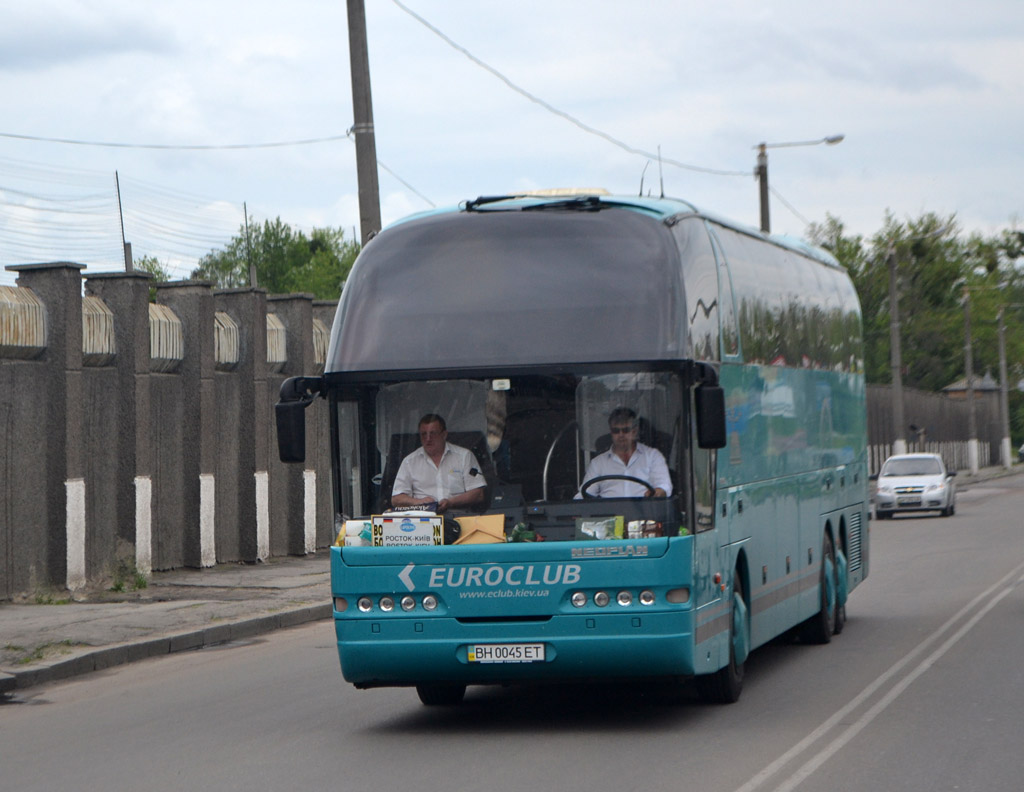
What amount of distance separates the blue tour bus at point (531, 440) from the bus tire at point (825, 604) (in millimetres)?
3899

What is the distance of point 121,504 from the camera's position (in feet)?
63.1

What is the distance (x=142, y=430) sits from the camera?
19.4 metres

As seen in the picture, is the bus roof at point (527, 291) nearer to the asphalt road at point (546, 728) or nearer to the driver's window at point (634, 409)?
the driver's window at point (634, 409)

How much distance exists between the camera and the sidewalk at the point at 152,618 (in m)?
12.9

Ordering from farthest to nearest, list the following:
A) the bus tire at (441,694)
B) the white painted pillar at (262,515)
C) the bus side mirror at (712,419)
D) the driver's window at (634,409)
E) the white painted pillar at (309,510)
→ the white painted pillar at (309,510) → the white painted pillar at (262,515) → the bus tire at (441,694) → the driver's window at (634,409) → the bus side mirror at (712,419)

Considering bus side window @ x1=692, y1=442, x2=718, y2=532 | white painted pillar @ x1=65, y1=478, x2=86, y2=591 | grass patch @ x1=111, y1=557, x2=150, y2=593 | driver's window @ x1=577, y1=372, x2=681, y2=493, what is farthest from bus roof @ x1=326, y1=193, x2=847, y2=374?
grass patch @ x1=111, y1=557, x2=150, y2=593

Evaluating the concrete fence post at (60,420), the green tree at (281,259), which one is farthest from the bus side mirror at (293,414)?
the green tree at (281,259)

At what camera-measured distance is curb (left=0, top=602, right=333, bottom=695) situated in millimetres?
12164

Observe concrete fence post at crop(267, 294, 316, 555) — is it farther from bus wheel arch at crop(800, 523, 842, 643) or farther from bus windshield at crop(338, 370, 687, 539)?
bus windshield at crop(338, 370, 687, 539)

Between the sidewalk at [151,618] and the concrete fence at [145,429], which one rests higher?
the concrete fence at [145,429]

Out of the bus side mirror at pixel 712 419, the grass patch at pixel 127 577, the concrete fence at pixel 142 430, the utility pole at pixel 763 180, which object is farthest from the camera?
the utility pole at pixel 763 180

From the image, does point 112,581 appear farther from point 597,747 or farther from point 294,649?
point 597,747

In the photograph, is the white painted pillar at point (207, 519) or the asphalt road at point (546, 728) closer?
the asphalt road at point (546, 728)

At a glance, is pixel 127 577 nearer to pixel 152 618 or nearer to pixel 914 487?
pixel 152 618
